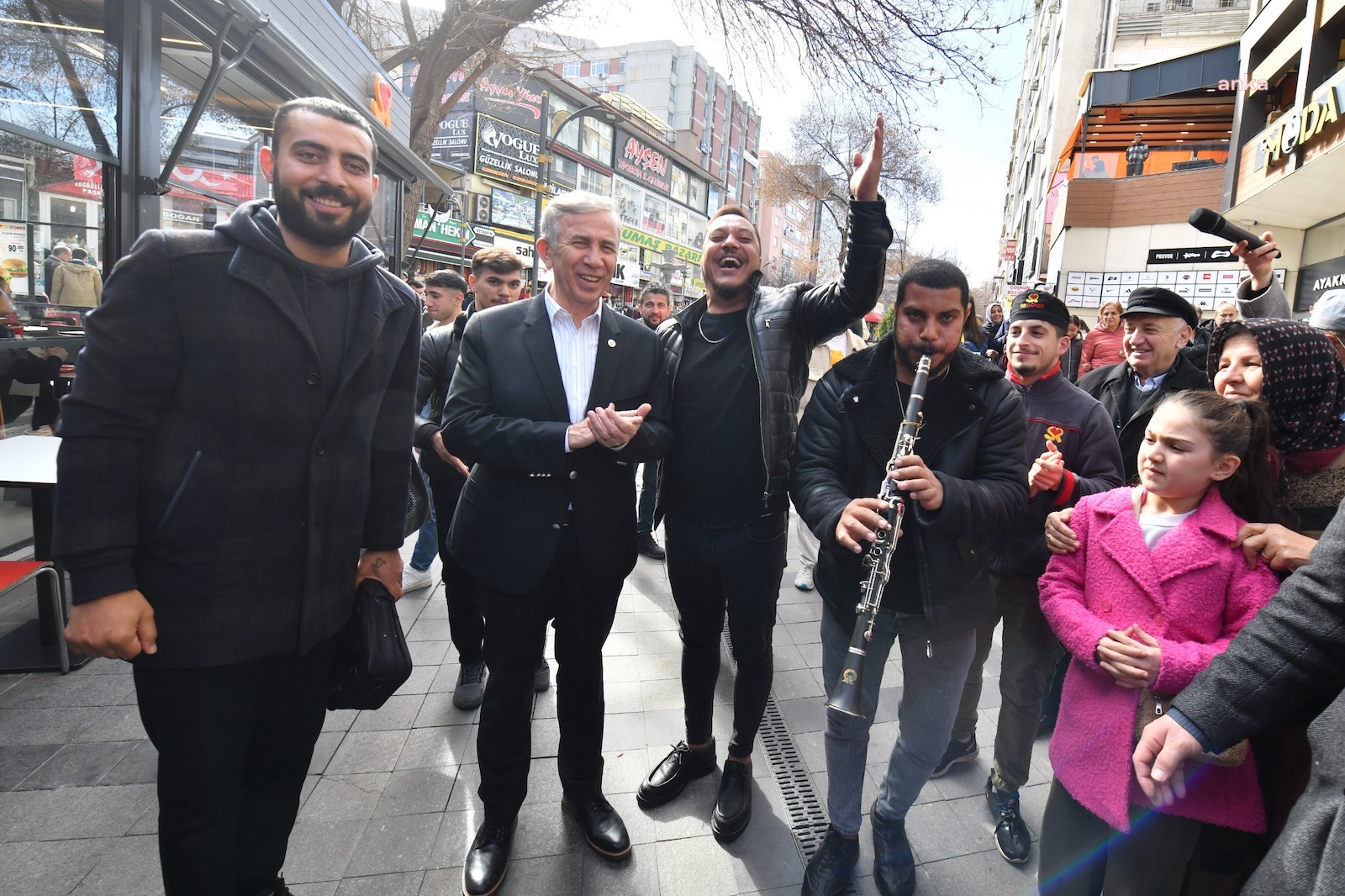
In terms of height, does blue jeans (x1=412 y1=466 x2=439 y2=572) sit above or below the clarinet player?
below

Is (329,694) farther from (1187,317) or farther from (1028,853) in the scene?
(1187,317)

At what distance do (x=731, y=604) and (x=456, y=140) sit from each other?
1286 inches

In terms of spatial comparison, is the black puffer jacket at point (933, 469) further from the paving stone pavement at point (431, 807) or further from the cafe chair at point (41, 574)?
the cafe chair at point (41, 574)

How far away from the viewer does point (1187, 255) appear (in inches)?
724

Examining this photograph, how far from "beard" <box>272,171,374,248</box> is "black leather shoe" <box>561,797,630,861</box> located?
2103 mm

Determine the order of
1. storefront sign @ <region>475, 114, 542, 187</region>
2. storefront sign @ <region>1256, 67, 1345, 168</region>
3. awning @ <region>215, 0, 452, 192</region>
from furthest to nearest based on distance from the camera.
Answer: storefront sign @ <region>475, 114, 542, 187</region>
storefront sign @ <region>1256, 67, 1345, 168</region>
awning @ <region>215, 0, 452, 192</region>

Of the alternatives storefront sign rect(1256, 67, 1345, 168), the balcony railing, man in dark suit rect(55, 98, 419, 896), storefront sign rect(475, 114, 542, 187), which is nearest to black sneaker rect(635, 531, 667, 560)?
man in dark suit rect(55, 98, 419, 896)

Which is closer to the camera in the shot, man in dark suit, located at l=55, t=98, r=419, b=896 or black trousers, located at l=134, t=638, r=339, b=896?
man in dark suit, located at l=55, t=98, r=419, b=896

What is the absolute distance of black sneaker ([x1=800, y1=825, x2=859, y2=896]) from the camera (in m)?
2.27

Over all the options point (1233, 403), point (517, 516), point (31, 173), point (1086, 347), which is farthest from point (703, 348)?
point (1086, 347)

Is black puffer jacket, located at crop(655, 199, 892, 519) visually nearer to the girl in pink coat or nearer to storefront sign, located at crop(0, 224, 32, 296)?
the girl in pink coat

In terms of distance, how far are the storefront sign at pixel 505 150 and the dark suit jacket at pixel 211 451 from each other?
30.2 metres

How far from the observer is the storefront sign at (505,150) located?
30.0 m

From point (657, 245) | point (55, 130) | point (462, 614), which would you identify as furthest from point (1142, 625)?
point (657, 245)
